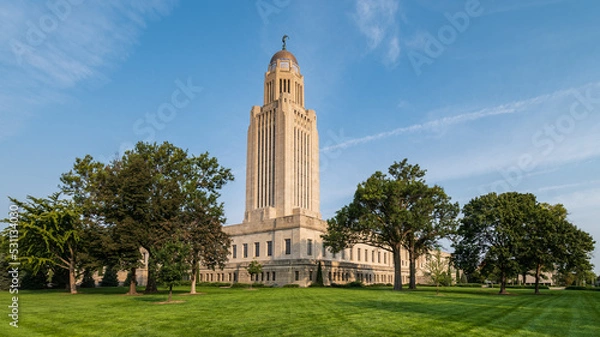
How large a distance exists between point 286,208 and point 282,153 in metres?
11.7

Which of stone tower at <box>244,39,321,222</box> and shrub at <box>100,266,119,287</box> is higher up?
stone tower at <box>244,39,321,222</box>

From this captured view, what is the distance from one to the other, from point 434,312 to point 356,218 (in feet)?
98.6

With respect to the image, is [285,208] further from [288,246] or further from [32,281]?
[32,281]

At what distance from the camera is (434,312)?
2041 cm

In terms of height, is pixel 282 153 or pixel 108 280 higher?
pixel 282 153

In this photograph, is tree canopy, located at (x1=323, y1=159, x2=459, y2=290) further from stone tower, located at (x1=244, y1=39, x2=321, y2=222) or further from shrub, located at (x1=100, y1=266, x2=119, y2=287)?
shrub, located at (x1=100, y1=266, x2=119, y2=287)

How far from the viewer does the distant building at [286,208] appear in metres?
66.6

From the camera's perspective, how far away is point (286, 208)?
81125mm

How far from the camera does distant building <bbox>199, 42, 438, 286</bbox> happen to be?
6656cm

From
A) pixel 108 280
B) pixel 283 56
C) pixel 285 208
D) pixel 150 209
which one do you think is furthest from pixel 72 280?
pixel 283 56

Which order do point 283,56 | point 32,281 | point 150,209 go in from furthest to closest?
point 283,56
point 32,281
point 150,209

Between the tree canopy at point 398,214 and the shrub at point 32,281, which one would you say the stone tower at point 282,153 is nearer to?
the tree canopy at point 398,214

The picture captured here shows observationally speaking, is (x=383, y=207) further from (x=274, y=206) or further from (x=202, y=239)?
(x=274, y=206)

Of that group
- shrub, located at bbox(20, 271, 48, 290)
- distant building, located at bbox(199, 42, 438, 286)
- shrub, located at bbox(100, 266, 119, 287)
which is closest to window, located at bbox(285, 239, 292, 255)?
distant building, located at bbox(199, 42, 438, 286)
